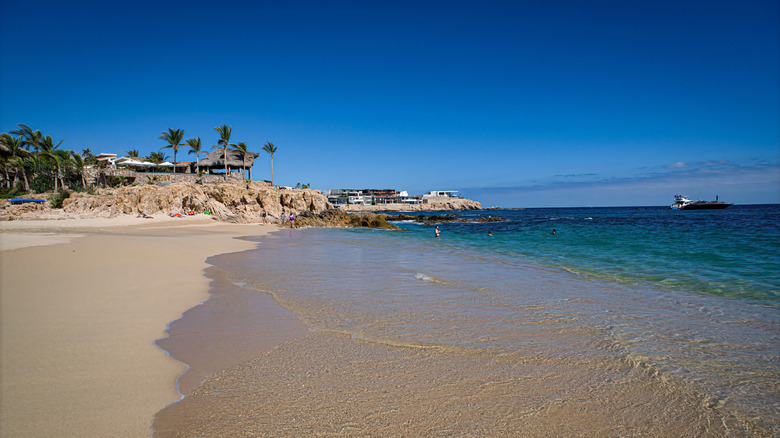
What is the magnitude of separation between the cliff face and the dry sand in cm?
3014

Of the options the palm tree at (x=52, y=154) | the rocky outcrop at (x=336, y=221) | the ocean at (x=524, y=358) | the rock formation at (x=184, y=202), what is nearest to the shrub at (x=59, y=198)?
the rock formation at (x=184, y=202)

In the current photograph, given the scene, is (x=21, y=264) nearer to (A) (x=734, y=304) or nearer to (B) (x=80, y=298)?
(B) (x=80, y=298)

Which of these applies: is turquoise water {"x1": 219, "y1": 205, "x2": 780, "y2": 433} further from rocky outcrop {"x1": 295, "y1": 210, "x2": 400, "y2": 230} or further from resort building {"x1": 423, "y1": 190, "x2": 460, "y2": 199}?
resort building {"x1": 423, "y1": 190, "x2": 460, "y2": 199}

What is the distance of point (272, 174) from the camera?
213 ft

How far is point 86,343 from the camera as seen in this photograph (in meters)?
4.37

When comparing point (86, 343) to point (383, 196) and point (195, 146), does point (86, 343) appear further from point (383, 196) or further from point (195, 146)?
point (383, 196)

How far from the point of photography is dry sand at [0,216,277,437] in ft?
9.46

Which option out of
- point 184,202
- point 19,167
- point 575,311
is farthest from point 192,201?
point 575,311

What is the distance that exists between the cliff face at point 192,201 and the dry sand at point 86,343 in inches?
1187

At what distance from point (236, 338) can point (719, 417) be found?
5344 millimetres

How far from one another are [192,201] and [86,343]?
39447mm

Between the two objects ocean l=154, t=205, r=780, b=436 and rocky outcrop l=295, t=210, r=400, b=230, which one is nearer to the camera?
ocean l=154, t=205, r=780, b=436

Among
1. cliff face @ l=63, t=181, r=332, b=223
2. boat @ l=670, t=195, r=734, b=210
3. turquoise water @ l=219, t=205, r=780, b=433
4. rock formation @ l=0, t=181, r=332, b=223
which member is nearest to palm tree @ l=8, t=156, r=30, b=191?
rock formation @ l=0, t=181, r=332, b=223

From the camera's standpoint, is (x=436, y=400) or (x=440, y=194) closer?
(x=436, y=400)
